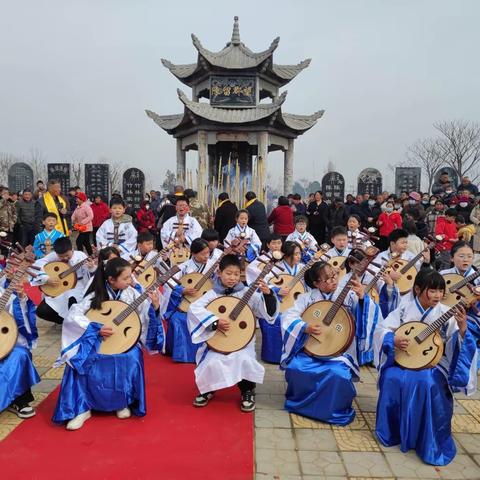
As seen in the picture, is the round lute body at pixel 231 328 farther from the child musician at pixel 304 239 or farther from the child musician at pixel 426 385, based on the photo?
the child musician at pixel 304 239

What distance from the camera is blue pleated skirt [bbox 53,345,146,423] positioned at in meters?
3.70

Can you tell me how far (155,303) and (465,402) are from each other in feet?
10.1

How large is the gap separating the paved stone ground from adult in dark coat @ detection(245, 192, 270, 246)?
513cm

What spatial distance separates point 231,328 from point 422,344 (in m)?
1.61

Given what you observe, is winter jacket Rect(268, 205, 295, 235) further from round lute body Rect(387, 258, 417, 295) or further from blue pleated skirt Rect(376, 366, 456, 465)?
blue pleated skirt Rect(376, 366, 456, 465)

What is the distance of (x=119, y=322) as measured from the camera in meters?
3.82

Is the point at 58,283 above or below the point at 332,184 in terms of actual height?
below

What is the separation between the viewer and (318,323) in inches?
155

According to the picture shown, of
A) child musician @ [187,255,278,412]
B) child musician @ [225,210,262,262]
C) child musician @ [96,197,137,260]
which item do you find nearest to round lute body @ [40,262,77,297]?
child musician @ [96,197,137,260]

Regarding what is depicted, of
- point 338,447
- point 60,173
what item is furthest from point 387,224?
point 60,173

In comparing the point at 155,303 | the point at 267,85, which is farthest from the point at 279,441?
the point at 267,85

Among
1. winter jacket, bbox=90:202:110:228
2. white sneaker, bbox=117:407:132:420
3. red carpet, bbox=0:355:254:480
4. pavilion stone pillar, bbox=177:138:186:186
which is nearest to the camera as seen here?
red carpet, bbox=0:355:254:480

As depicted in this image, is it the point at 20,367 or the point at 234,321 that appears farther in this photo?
the point at 234,321

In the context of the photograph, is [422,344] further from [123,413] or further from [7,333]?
[7,333]
